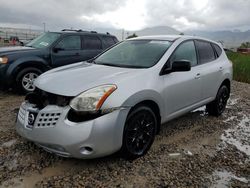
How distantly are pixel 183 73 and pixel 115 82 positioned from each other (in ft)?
4.62

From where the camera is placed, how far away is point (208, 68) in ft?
15.6

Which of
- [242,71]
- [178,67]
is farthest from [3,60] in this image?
[242,71]

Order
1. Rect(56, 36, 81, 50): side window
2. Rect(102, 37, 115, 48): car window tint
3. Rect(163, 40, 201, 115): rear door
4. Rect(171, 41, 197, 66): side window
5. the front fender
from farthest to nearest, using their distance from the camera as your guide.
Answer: Rect(102, 37, 115, 48): car window tint, Rect(56, 36, 81, 50): side window, Rect(171, 41, 197, 66): side window, Rect(163, 40, 201, 115): rear door, the front fender

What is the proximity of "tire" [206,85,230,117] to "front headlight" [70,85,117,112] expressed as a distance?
3058mm

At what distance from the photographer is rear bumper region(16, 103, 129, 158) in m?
2.78

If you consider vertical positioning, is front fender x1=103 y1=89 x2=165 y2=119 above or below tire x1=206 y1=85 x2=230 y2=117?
above

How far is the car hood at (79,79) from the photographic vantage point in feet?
9.87

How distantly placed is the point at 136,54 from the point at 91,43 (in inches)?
150

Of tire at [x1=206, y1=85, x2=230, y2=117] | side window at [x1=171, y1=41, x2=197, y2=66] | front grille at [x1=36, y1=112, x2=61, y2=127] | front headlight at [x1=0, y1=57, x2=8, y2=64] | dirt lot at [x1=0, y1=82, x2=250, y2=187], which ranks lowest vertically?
dirt lot at [x1=0, y1=82, x2=250, y2=187]

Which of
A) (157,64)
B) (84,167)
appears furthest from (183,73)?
(84,167)

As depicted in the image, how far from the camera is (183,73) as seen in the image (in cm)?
405

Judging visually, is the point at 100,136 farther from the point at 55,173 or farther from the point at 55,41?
the point at 55,41

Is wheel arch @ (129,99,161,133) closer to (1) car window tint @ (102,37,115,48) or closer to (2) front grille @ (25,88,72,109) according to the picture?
(2) front grille @ (25,88,72,109)

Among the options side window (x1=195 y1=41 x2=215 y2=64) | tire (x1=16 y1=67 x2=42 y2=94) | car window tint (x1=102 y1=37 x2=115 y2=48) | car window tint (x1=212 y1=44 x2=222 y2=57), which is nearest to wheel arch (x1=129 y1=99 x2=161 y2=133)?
side window (x1=195 y1=41 x2=215 y2=64)
